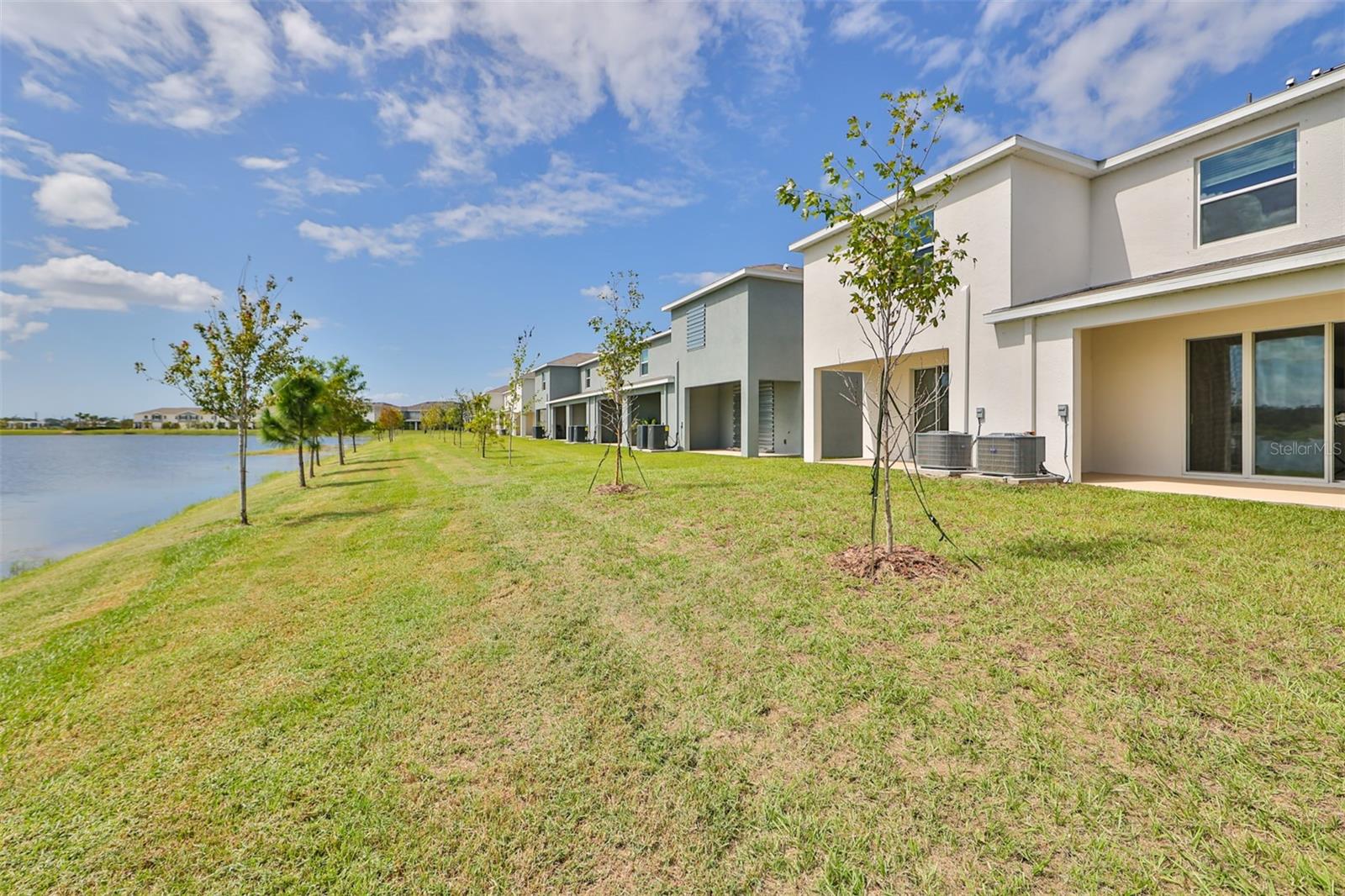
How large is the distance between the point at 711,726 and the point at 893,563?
2.99 meters

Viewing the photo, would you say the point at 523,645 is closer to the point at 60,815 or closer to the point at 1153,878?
the point at 60,815

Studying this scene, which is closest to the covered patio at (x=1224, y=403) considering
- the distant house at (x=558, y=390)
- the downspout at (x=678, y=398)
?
the downspout at (x=678, y=398)

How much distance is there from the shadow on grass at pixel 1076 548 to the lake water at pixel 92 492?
1765cm

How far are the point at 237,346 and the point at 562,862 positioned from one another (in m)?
12.7

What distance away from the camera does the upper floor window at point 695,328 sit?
23016mm

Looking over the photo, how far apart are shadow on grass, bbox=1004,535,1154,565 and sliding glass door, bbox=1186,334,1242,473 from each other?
6.73 m

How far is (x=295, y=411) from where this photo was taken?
18578mm

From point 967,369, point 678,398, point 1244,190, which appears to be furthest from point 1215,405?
point 678,398

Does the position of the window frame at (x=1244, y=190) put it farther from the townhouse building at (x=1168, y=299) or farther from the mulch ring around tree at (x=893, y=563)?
the mulch ring around tree at (x=893, y=563)

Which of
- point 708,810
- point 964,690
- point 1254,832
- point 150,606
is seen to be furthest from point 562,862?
point 150,606

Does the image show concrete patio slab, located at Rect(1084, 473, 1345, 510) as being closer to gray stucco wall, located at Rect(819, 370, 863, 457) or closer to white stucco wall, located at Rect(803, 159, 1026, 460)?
white stucco wall, located at Rect(803, 159, 1026, 460)

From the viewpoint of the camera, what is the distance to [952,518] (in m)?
7.23

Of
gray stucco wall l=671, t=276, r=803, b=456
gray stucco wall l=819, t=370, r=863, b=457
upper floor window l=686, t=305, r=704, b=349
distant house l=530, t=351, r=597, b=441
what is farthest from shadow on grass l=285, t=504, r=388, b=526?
distant house l=530, t=351, r=597, b=441

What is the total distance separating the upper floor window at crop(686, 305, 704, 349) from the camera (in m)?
23.0
